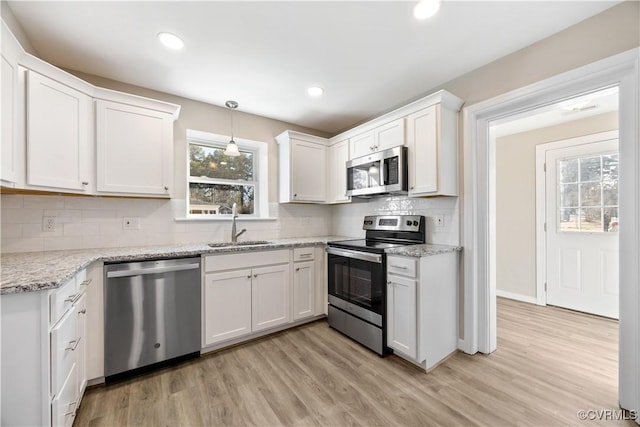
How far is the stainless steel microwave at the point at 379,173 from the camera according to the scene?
2572 millimetres

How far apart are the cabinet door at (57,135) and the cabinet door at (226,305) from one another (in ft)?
4.18

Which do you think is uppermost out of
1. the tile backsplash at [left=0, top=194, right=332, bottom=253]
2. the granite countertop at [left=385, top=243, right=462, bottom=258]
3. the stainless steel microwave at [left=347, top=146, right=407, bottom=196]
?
the stainless steel microwave at [left=347, top=146, right=407, bottom=196]

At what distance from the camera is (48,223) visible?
2195 mm

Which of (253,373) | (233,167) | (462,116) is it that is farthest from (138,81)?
(462,116)

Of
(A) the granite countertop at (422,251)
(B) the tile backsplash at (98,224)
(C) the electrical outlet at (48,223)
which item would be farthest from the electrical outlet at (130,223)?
(A) the granite countertop at (422,251)

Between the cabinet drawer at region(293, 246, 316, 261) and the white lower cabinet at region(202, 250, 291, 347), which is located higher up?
the cabinet drawer at region(293, 246, 316, 261)

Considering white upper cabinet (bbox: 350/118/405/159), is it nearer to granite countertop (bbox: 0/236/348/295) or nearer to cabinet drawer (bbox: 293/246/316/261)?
cabinet drawer (bbox: 293/246/316/261)

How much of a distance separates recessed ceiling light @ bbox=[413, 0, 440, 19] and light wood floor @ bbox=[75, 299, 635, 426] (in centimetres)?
251

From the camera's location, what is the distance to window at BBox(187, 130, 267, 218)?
3.09 m

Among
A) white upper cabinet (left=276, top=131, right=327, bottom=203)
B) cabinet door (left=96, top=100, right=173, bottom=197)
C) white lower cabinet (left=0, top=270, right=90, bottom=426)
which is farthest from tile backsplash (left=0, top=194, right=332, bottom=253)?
white lower cabinet (left=0, top=270, right=90, bottom=426)

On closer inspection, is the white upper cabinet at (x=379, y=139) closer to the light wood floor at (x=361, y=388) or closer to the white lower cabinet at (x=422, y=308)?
the white lower cabinet at (x=422, y=308)

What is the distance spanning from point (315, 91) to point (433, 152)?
1329 mm

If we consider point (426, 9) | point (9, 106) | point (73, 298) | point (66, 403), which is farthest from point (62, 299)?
point (426, 9)

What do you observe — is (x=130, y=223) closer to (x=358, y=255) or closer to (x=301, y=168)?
(x=301, y=168)
